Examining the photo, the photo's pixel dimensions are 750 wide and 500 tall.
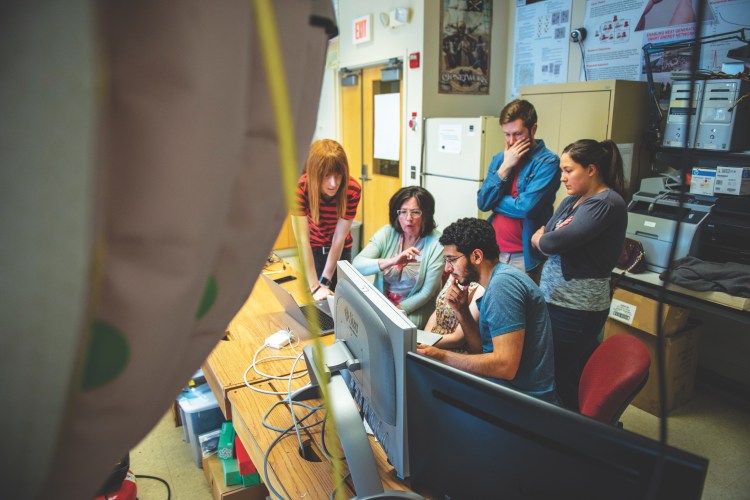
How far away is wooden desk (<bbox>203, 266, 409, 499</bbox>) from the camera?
1.18 m

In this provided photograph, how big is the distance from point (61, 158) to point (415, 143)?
412cm

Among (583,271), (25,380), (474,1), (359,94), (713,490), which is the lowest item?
(713,490)

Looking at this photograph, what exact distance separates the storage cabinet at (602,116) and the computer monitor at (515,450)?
2.52 m

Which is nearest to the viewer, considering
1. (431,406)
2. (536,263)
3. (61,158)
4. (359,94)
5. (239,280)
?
(61,158)

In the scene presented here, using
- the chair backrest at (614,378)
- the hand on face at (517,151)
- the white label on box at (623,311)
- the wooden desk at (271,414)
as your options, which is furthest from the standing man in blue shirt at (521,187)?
the wooden desk at (271,414)

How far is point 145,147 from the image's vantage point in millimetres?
272

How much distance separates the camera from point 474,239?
1.65 m

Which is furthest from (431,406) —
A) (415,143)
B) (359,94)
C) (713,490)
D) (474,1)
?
(359,94)

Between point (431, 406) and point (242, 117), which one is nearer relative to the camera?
point (242, 117)

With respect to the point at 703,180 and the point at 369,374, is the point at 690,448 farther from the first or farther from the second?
the point at 369,374

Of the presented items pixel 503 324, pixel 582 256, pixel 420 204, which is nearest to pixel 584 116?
pixel 582 256

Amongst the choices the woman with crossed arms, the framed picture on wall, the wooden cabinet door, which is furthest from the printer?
the framed picture on wall

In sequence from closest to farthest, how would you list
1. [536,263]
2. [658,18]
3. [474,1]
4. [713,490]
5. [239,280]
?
[239,280], [713,490], [536,263], [658,18], [474,1]

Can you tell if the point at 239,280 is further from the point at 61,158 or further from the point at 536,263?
the point at 536,263
